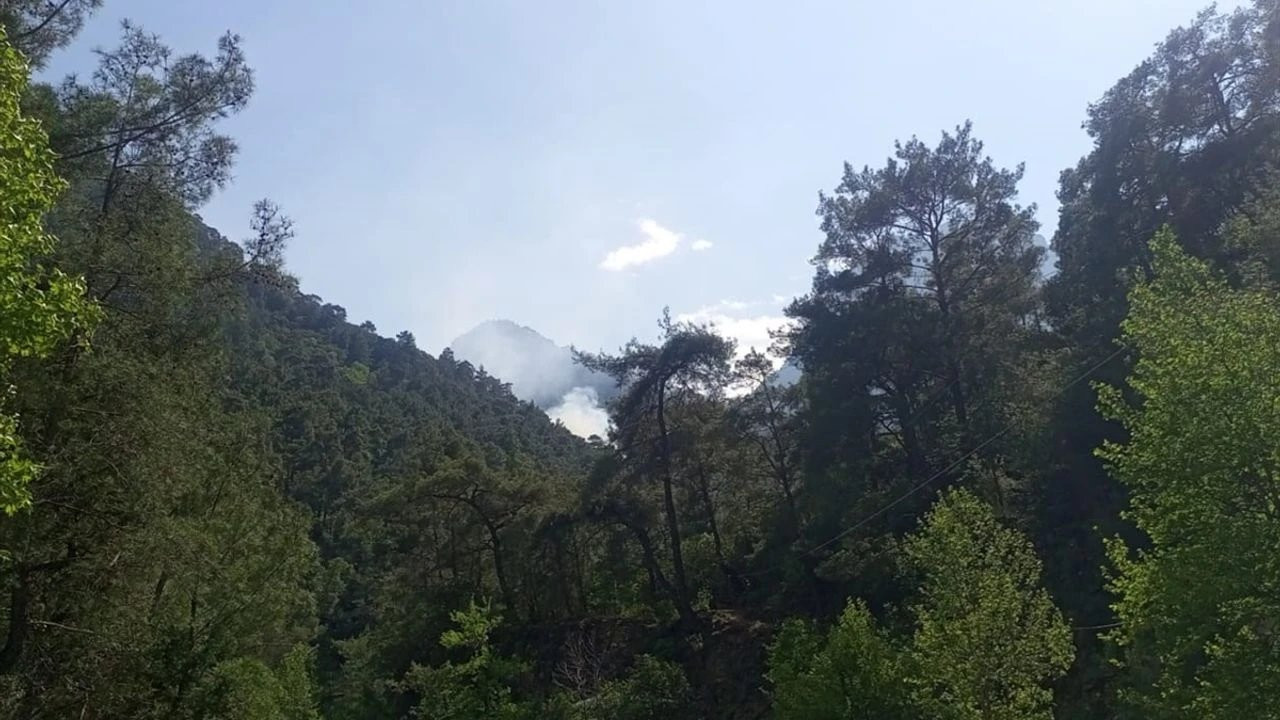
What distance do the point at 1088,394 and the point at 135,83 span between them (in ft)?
67.9

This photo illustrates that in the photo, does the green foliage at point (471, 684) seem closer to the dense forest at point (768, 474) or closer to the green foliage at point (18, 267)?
the dense forest at point (768, 474)

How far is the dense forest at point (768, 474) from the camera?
9297 millimetres

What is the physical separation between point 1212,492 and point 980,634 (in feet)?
16.6

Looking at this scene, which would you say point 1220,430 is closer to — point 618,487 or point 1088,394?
point 1088,394

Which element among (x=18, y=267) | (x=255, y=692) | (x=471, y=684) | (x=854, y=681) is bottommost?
(x=255, y=692)

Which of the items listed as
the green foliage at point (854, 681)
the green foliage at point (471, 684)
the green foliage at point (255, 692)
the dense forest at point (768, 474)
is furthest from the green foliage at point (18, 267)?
the green foliage at point (471, 684)

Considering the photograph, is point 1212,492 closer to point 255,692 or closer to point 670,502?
point 255,692

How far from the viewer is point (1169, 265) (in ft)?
34.9

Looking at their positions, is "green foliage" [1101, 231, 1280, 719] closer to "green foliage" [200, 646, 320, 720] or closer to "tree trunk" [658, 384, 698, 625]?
"green foliage" [200, 646, 320, 720]

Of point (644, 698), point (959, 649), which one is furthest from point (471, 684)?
point (959, 649)

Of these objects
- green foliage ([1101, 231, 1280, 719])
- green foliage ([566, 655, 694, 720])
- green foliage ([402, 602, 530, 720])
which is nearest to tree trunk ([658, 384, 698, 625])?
green foliage ([566, 655, 694, 720])

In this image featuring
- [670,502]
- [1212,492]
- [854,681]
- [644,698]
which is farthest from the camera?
[670,502]

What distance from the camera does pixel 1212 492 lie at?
354 inches

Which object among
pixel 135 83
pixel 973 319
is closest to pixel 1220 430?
pixel 135 83
